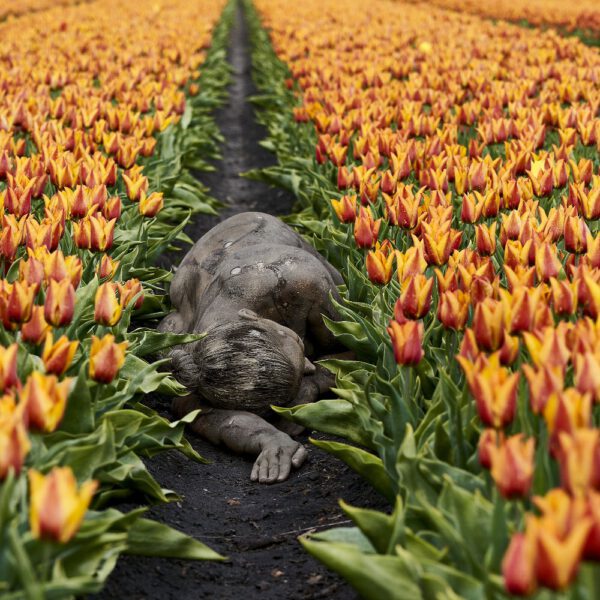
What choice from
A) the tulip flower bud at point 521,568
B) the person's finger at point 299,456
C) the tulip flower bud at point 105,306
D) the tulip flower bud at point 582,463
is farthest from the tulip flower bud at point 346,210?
the tulip flower bud at point 521,568

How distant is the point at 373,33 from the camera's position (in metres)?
15.9

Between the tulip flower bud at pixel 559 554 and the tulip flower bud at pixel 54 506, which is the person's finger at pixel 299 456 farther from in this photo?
the tulip flower bud at pixel 559 554

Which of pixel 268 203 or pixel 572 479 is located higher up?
pixel 572 479

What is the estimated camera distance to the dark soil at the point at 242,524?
9.89 ft

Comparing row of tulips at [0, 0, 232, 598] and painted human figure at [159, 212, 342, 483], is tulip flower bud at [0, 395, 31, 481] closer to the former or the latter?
row of tulips at [0, 0, 232, 598]

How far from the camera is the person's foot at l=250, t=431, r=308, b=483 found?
3814 millimetres

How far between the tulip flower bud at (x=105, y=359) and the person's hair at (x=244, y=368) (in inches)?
47.0

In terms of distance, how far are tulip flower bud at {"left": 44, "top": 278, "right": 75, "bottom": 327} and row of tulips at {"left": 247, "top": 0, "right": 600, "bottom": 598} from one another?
98 cm

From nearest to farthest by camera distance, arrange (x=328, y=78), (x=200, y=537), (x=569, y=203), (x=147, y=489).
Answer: (x=147, y=489), (x=200, y=537), (x=569, y=203), (x=328, y=78)

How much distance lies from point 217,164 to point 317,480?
7.26m

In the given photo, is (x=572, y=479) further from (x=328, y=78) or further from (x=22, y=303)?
(x=328, y=78)

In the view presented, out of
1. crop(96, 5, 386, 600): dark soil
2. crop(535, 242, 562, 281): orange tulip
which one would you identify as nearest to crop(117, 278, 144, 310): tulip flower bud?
crop(96, 5, 386, 600): dark soil

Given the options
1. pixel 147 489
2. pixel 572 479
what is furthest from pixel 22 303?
pixel 572 479

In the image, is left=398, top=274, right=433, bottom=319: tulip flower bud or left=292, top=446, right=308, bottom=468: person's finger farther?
left=292, top=446, right=308, bottom=468: person's finger
